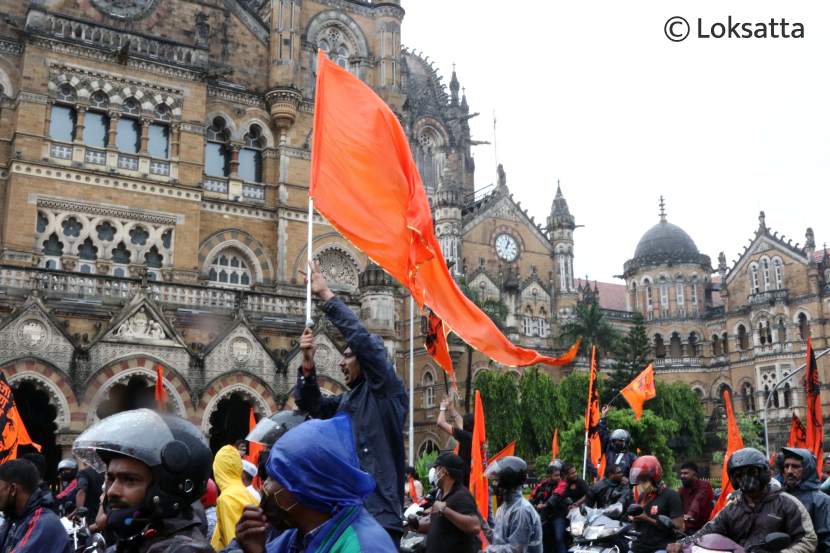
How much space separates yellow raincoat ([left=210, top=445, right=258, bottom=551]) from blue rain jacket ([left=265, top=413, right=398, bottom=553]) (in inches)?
112

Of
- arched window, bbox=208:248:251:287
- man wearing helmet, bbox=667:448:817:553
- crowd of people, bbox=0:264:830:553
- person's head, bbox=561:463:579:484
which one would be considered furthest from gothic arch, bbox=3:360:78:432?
man wearing helmet, bbox=667:448:817:553

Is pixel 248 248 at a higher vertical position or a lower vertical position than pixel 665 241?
lower

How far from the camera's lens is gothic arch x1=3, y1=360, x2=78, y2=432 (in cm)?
1959

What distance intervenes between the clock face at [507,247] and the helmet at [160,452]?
175ft

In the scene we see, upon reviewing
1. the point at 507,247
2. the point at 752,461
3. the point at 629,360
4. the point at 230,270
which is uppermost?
the point at 507,247

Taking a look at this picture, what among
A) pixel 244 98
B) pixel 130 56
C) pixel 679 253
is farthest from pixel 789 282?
pixel 130 56

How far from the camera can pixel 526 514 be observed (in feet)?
23.1

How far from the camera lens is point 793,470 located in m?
7.36

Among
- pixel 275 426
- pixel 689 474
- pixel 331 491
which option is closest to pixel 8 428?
pixel 275 426

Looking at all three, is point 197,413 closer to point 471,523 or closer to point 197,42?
point 197,42

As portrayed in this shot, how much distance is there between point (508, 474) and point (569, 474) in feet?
16.3

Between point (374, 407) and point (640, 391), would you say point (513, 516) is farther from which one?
point (640, 391)

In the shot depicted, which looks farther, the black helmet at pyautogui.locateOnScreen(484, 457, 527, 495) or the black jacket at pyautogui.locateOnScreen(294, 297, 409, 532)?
the black helmet at pyautogui.locateOnScreen(484, 457, 527, 495)

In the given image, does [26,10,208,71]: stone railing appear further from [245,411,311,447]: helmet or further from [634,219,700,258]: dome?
[634,219,700,258]: dome
